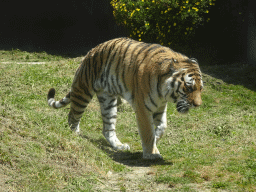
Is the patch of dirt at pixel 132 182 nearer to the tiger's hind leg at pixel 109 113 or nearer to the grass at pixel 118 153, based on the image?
the grass at pixel 118 153

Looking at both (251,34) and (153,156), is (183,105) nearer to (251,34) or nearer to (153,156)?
(153,156)

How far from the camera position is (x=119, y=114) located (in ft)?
23.7

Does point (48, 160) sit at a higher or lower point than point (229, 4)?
lower

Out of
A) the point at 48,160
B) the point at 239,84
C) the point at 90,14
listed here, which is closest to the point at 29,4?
the point at 90,14

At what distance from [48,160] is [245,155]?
2337mm

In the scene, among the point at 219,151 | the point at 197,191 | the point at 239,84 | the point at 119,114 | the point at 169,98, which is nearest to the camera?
the point at 197,191

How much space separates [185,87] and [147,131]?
2.45 ft

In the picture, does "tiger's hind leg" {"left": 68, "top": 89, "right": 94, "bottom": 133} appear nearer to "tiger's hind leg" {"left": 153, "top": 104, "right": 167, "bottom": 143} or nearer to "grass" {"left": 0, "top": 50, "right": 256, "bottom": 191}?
"grass" {"left": 0, "top": 50, "right": 256, "bottom": 191}

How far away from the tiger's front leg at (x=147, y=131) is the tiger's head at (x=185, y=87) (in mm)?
394

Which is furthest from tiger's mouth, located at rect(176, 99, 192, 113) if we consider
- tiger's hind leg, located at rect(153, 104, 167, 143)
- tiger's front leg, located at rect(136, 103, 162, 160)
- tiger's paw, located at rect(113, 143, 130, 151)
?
tiger's paw, located at rect(113, 143, 130, 151)

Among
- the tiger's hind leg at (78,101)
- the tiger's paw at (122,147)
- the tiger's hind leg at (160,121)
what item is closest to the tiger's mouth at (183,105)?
the tiger's hind leg at (160,121)

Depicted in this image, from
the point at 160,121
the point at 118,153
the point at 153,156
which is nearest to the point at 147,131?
the point at 153,156

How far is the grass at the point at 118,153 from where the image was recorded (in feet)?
12.5

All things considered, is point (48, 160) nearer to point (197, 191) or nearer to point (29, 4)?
point (197, 191)
